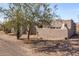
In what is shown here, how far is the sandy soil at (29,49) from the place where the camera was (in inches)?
65.4

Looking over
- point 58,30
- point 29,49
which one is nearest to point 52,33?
point 58,30

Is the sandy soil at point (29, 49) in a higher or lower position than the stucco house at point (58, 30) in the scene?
lower

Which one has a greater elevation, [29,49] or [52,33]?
[52,33]

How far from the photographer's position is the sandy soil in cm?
166

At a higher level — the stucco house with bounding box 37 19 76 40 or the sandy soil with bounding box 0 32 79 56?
the stucco house with bounding box 37 19 76 40

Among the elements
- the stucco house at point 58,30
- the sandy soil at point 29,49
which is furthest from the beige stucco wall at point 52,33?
the sandy soil at point 29,49

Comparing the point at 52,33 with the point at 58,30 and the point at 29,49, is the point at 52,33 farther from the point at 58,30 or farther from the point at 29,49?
the point at 29,49

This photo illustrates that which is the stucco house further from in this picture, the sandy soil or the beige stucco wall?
the sandy soil

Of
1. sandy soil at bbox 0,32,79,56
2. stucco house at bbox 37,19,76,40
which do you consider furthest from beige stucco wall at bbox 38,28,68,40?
sandy soil at bbox 0,32,79,56

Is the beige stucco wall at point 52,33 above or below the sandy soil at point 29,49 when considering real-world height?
above

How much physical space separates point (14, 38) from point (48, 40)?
469mm

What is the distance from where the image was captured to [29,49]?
5.53 feet

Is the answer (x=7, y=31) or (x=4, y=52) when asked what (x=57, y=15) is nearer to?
(x=7, y=31)

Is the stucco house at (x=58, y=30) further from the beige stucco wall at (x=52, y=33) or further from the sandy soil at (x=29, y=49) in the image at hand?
the sandy soil at (x=29, y=49)
